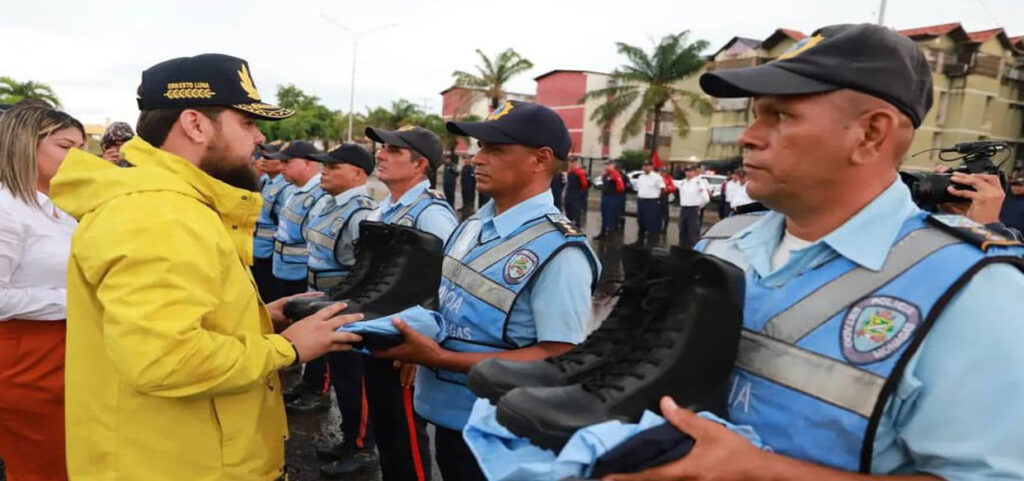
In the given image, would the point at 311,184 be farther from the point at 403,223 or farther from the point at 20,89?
the point at 20,89

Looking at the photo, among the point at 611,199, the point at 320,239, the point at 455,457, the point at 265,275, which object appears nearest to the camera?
the point at 455,457

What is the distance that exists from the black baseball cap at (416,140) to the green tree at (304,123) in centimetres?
3928

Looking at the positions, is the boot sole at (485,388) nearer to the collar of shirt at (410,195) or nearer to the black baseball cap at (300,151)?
the collar of shirt at (410,195)

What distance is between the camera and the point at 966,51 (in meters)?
36.2

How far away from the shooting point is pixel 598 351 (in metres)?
1.28

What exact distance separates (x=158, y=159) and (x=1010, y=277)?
2.11 meters

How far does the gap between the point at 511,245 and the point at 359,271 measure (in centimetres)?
60

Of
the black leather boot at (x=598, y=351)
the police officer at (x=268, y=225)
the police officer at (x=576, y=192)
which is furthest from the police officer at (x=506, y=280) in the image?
the police officer at (x=576, y=192)

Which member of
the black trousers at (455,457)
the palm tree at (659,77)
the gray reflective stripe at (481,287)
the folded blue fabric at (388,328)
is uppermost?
the palm tree at (659,77)

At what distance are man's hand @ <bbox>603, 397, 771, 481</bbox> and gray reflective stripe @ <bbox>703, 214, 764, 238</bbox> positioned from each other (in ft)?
2.16

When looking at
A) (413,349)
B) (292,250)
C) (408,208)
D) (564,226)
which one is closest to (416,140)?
(408,208)

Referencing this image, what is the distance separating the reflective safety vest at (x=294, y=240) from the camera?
5.20 meters

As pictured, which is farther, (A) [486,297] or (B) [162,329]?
(A) [486,297]

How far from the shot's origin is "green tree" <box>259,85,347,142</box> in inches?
1853
